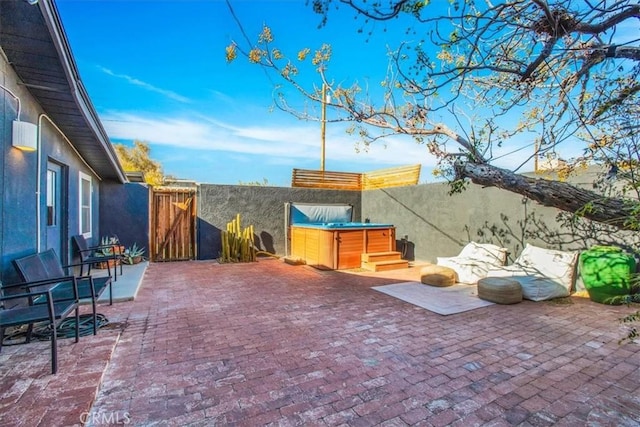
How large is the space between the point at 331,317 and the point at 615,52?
11.9 ft

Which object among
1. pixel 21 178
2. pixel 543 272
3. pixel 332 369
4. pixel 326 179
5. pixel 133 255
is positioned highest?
pixel 326 179

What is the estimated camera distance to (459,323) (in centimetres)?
391

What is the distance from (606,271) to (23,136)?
7.80 m

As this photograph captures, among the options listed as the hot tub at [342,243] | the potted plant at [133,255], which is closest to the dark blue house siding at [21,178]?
the potted plant at [133,255]

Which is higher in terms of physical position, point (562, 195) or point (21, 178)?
point (21, 178)

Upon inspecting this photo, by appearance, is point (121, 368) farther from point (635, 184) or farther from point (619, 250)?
point (619, 250)

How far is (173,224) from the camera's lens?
896 cm

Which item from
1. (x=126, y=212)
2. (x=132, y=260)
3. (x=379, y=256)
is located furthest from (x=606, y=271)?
(x=126, y=212)

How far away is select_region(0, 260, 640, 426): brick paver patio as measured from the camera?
2.09 m

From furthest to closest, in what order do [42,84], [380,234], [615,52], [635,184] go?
[380,234]
[42,84]
[615,52]
[635,184]

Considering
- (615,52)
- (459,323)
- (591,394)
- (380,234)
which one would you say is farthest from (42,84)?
(380,234)

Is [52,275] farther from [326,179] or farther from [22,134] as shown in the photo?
[326,179]

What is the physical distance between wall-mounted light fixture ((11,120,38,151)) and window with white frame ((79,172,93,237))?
364cm

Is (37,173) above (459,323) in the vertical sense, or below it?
above
